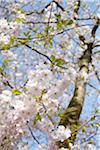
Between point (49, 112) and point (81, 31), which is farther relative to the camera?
point (81, 31)

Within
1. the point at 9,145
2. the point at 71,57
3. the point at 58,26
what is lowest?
the point at 9,145

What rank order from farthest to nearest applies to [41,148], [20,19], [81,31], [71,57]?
1. [71,57]
2. [81,31]
3. [20,19]
4. [41,148]

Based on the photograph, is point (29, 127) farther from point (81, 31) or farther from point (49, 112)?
point (81, 31)

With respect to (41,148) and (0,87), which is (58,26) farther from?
(41,148)

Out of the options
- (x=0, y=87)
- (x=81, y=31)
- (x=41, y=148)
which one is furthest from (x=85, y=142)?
(x=81, y=31)

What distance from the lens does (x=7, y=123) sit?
2.91m

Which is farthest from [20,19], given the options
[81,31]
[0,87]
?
[81,31]

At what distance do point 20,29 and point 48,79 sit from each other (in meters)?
1.31

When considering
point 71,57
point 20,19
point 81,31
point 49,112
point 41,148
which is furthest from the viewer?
point 71,57

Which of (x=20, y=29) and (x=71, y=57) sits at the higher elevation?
(x=71, y=57)

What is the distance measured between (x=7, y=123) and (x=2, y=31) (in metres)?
1.22

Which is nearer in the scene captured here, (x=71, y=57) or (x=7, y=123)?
(x=7, y=123)

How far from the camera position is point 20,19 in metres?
3.91

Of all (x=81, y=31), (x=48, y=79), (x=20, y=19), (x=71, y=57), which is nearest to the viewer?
(x=48, y=79)
